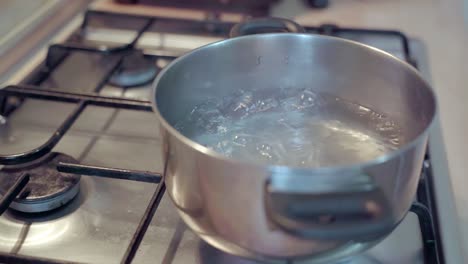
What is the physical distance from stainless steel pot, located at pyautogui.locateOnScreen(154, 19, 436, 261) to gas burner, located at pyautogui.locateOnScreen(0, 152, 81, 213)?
0.38ft

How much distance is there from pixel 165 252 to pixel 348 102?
0.72 feet

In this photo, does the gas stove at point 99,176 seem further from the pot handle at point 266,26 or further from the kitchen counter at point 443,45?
the pot handle at point 266,26

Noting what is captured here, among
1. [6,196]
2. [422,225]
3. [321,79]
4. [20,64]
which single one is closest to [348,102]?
[321,79]

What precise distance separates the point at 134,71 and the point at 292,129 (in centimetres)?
26

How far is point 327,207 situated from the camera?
321 millimetres

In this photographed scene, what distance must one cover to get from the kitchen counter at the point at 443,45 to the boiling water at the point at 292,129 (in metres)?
0.09

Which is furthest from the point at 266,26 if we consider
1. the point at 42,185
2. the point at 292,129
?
the point at 42,185

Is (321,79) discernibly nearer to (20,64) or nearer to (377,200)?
(377,200)

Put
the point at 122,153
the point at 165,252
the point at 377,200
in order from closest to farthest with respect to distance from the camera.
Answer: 1. the point at 377,200
2. the point at 165,252
3. the point at 122,153

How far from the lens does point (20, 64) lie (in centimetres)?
71

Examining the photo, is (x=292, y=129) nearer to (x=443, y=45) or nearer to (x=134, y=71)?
(x=134, y=71)

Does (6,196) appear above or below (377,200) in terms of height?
below

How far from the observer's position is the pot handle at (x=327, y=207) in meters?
0.32

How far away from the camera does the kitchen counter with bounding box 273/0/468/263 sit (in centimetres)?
54
